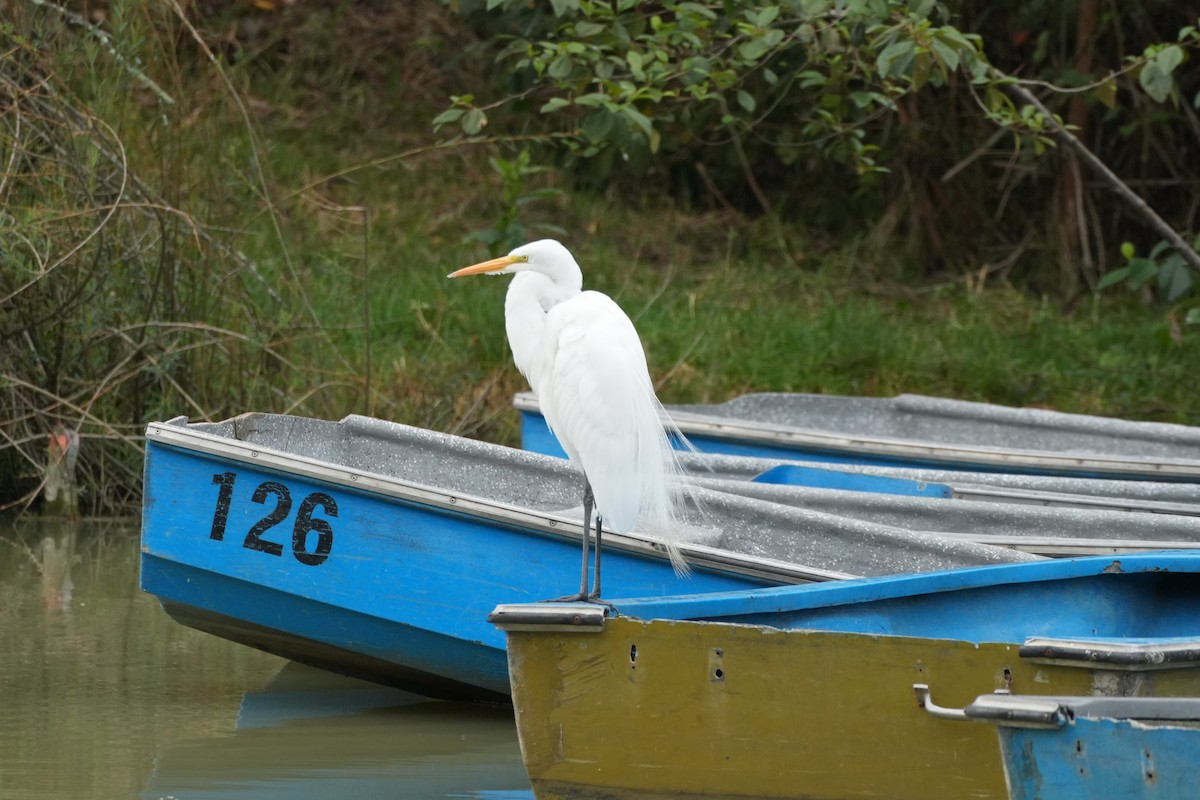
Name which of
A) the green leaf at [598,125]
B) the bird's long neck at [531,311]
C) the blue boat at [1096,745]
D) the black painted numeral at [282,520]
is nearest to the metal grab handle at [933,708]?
the blue boat at [1096,745]

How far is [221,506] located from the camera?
4.52 m

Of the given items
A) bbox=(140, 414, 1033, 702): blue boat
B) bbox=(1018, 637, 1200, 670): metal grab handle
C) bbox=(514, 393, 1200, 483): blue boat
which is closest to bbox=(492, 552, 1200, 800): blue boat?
bbox=(1018, 637, 1200, 670): metal grab handle

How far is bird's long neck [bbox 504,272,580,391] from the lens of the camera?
164 inches

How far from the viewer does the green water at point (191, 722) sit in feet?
12.8

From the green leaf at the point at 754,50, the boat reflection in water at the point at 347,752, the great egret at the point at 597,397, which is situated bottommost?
the boat reflection in water at the point at 347,752

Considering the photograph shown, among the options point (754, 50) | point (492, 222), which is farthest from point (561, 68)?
point (492, 222)

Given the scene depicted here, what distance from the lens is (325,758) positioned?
Result: 162 inches

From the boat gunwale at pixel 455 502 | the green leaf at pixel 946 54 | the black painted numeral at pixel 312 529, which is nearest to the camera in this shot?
the boat gunwale at pixel 455 502

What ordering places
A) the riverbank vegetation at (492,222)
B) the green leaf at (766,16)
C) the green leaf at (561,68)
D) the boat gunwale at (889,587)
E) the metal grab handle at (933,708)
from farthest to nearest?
the riverbank vegetation at (492,222), the green leaf at (561,68), the green leaf at (766,16), the boat gunwale at (889,587), the metal grab handle at (933,708)

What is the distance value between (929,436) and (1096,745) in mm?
4370

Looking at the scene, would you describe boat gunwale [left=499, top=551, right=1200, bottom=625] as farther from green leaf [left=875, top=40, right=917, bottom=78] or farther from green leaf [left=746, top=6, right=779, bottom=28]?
green leaf [left=746, top=6, right=779, bottom=28]

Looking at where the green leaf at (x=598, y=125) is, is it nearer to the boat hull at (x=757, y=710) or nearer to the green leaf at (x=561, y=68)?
the green leaf at (x=561, y=68)

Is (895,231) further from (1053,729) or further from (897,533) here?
(1053,729)

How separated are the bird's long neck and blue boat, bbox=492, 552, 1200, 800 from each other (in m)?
0.81
